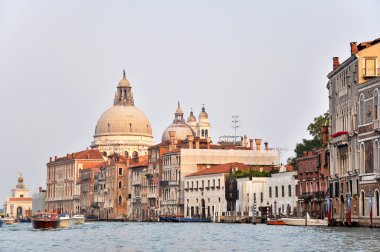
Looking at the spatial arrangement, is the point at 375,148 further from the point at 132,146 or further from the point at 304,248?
the point at 132,146

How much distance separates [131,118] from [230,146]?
41.5 meters

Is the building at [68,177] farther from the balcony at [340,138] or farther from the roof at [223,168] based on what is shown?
the balcony at [340,138]

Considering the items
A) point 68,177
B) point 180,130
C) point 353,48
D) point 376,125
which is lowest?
point 376,125

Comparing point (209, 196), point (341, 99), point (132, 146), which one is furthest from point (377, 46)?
point (132, 146)

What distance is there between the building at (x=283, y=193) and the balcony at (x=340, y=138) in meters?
22.3

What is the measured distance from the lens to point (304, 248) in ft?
146

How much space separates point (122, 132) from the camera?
177500 millimetres

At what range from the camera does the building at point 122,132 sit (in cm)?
17712

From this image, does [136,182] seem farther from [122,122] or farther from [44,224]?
[44,224]

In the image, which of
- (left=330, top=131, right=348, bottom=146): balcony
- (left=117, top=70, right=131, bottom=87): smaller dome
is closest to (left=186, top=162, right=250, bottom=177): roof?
(left=330, top=131, right=348, bottom=146): balcony

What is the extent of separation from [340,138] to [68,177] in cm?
10944

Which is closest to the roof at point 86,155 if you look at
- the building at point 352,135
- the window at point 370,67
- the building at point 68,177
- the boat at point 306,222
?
the building at point 68,177

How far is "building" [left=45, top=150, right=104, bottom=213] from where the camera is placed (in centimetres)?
17300

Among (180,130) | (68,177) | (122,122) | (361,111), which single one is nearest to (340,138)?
(361,111)
